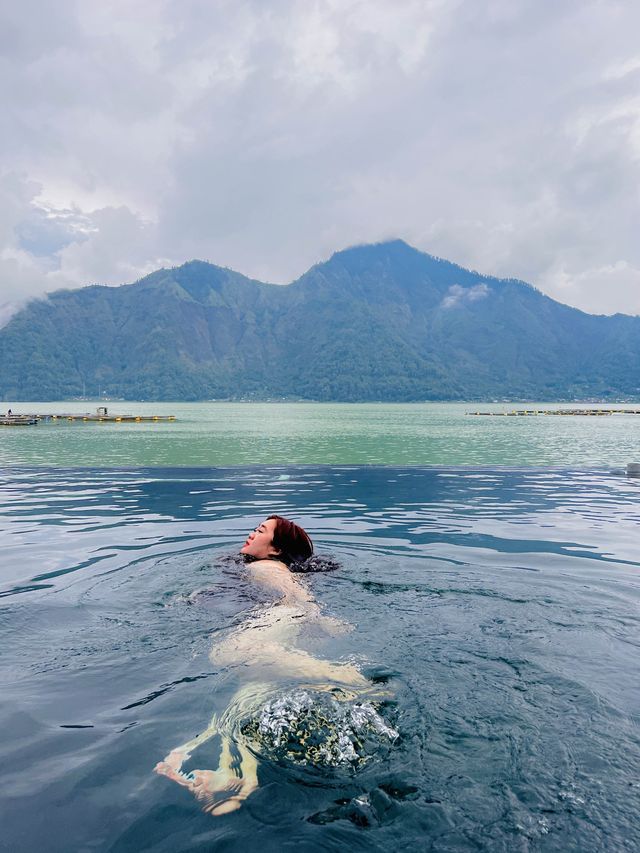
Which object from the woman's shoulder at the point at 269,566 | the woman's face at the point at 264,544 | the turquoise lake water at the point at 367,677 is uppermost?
the woman's face at the point at 264,544

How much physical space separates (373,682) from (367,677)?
0.12 metres

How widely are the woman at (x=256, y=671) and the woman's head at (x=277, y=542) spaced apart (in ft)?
0.50

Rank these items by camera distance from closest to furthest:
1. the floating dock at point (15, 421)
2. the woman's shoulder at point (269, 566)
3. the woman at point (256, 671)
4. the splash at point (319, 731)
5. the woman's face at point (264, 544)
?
the woman at point (256, 671), the splash at point (319, 731), the woman's shoulder at point (269, 566), the woman's face at point (264, 544), the floating dock at point (15, 421)

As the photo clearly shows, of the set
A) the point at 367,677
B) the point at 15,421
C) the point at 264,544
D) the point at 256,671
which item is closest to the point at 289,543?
the point at 264,544

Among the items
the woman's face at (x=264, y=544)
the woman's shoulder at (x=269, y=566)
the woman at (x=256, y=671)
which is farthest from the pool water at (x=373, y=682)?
the woman's face at (x=264, y=544)

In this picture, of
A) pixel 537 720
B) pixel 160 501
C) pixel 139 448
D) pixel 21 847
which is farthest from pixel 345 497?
pixel 139 448

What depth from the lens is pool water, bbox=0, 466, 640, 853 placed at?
4.56 m

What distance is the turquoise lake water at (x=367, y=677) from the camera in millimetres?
4570

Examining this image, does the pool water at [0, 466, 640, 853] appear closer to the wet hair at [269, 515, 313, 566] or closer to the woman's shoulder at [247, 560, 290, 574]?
the woman's shoulder at [247, 560, 290, 574]

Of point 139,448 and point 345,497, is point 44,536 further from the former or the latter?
point 139,448

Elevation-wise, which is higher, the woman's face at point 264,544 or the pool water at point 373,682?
the woman's face at point 264,544

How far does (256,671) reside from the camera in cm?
693

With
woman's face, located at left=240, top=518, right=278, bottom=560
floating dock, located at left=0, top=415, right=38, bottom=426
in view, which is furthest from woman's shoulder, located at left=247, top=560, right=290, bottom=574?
floating dock, located at left=0, top=415, right=38, bottom=426

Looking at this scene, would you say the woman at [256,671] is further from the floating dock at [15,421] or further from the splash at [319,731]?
the floating dock at [15,421]
